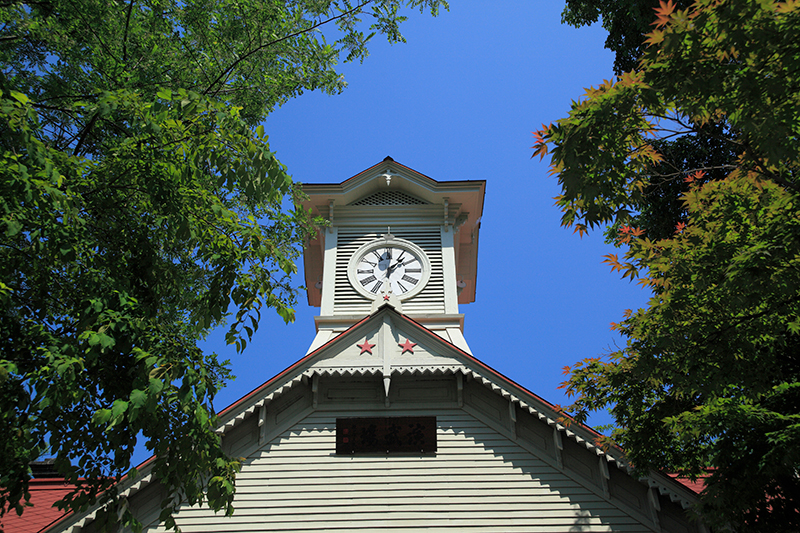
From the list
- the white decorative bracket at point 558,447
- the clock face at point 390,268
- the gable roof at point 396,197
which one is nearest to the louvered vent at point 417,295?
the clock face at point 390,268

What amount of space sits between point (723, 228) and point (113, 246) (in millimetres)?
7354

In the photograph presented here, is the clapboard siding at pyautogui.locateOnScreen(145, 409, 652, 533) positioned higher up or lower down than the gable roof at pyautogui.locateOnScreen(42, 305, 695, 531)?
lower down

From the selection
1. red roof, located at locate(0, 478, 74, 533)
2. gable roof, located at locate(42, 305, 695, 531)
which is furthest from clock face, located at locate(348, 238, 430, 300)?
red roof, located at locate(0, 478, 74, 533)

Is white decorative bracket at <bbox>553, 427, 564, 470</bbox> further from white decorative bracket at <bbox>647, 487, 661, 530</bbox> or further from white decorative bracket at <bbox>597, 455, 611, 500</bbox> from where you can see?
white decorative bracket at <bbox>647, 487, 661, 530</bbox>

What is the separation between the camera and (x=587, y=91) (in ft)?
22.6

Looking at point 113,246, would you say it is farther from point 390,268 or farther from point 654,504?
point 390,268

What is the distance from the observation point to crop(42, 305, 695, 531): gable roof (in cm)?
1046

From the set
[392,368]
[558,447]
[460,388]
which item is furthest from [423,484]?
[558,447]

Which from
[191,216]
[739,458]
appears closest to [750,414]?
[739,458]

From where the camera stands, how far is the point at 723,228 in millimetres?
7156

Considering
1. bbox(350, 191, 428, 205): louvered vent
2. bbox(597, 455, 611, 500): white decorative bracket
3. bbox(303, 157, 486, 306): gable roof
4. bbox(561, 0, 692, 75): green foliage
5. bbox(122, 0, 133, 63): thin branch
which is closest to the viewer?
bbox(122, 0, 133, 63): thin branch

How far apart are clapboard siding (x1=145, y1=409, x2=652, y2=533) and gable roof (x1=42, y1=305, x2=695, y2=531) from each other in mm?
781

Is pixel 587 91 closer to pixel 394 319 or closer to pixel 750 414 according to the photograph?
pixel 750 414

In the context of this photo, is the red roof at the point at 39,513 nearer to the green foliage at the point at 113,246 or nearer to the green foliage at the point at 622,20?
the green foliage at the point at 113,246
